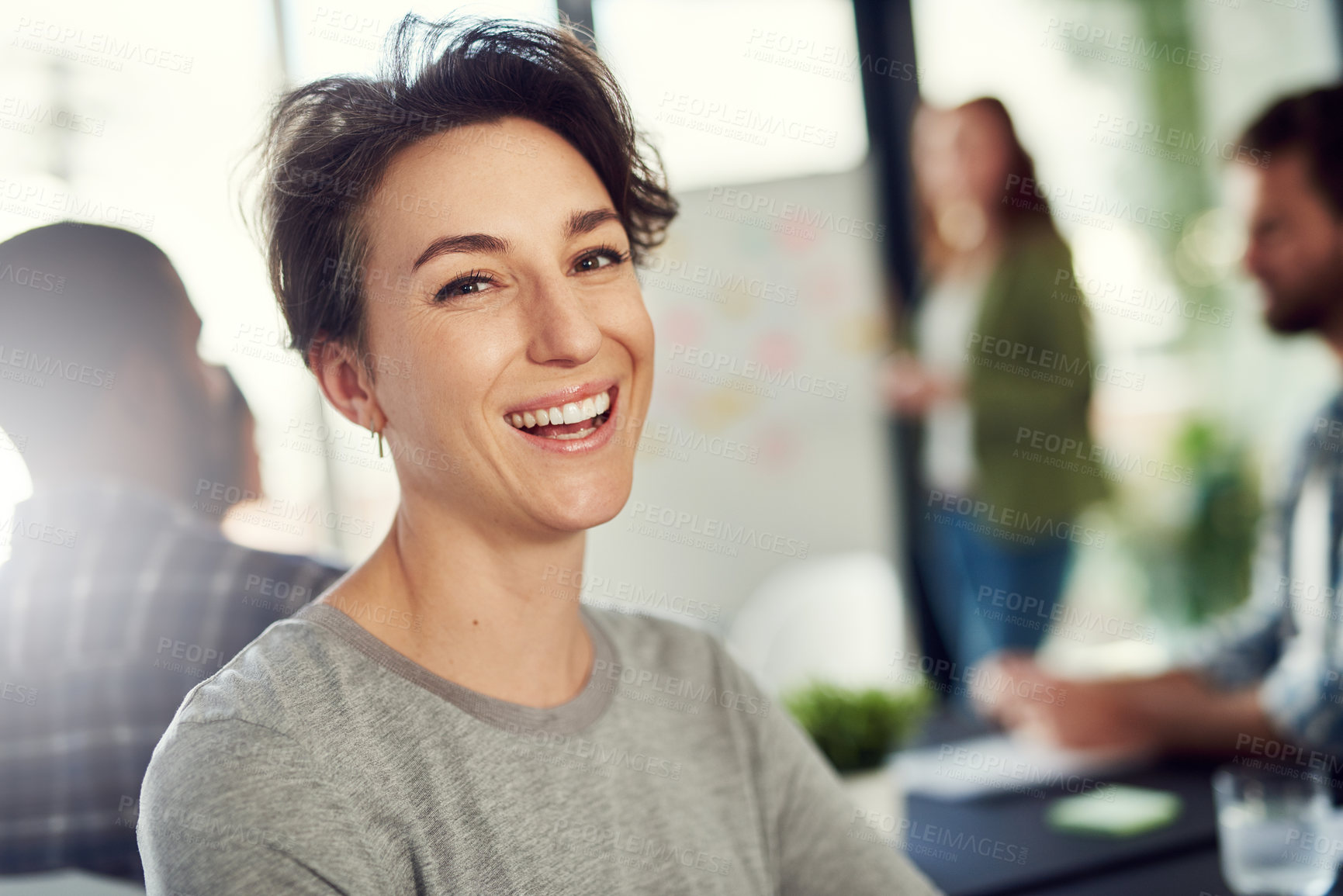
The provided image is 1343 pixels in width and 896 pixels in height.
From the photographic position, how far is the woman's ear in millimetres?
944

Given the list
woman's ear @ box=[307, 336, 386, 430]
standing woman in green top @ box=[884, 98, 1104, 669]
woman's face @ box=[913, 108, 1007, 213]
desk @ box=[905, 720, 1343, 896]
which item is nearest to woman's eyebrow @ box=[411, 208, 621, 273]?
woman's ear @ box=[307, 336, 386, 430]

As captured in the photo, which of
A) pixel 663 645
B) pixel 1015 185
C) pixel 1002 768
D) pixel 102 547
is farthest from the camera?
pixel 1015 185

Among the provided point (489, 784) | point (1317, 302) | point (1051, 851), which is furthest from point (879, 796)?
point (1317, 302)

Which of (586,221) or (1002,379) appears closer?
(586,221)

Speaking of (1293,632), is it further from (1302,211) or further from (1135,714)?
(1302,211)

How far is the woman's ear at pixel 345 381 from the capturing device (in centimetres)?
94

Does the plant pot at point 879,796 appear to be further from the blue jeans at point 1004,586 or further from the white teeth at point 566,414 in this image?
the blue jeans at point 1004,586

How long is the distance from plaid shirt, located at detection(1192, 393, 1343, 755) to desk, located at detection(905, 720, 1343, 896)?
0.20 meters

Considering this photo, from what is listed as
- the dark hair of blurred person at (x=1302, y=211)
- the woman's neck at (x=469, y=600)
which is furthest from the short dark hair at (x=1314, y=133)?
the woman's neck at (x=469, y=600)

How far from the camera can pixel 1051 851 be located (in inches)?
47.8

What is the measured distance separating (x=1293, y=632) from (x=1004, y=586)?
3.67 ft

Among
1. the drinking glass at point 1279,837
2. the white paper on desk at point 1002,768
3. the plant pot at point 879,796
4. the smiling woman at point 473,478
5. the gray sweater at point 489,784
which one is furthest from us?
the white paper on desk at point 1002,768

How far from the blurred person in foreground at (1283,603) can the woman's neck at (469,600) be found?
92cm

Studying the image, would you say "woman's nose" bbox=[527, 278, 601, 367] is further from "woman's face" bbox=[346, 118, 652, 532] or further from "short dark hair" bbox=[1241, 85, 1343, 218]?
"short dark hair" bbox=[1241, 85, 1343, 218]
